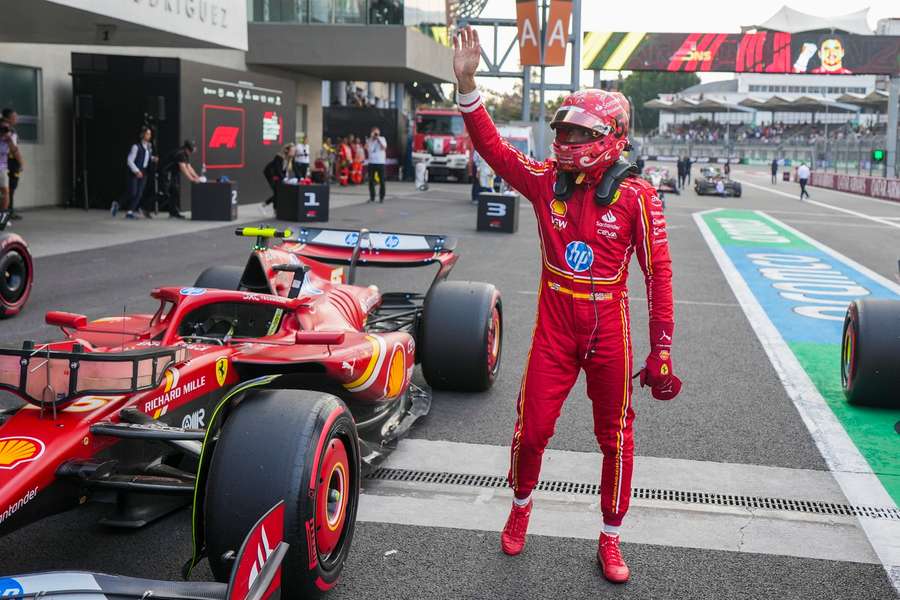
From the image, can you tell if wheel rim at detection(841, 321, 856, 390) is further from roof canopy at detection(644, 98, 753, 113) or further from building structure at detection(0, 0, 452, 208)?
roof canopy at detection(644, 98, 753, 113)

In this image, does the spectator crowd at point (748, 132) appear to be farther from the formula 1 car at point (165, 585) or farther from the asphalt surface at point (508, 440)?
the formula 1 car at point (165, 585)

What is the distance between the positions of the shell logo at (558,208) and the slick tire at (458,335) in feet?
7.64

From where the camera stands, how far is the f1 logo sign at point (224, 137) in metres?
23.6

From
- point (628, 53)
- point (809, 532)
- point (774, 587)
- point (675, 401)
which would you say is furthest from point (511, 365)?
point (628, 53)

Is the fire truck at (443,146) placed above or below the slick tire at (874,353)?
above

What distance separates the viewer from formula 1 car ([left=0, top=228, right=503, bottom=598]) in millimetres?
3441

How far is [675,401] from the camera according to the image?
23.0 feet

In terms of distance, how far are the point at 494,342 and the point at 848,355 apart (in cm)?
247

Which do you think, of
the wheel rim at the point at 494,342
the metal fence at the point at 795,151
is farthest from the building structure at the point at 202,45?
the metal fence at the point at 795,151

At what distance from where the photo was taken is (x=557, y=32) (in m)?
31.4

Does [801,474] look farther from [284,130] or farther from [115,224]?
[284,130]

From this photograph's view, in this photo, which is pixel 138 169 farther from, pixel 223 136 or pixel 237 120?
pixel 237 120

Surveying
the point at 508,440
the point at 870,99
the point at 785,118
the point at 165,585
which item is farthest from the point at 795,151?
the point at 165,585

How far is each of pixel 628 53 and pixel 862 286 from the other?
4131cm
